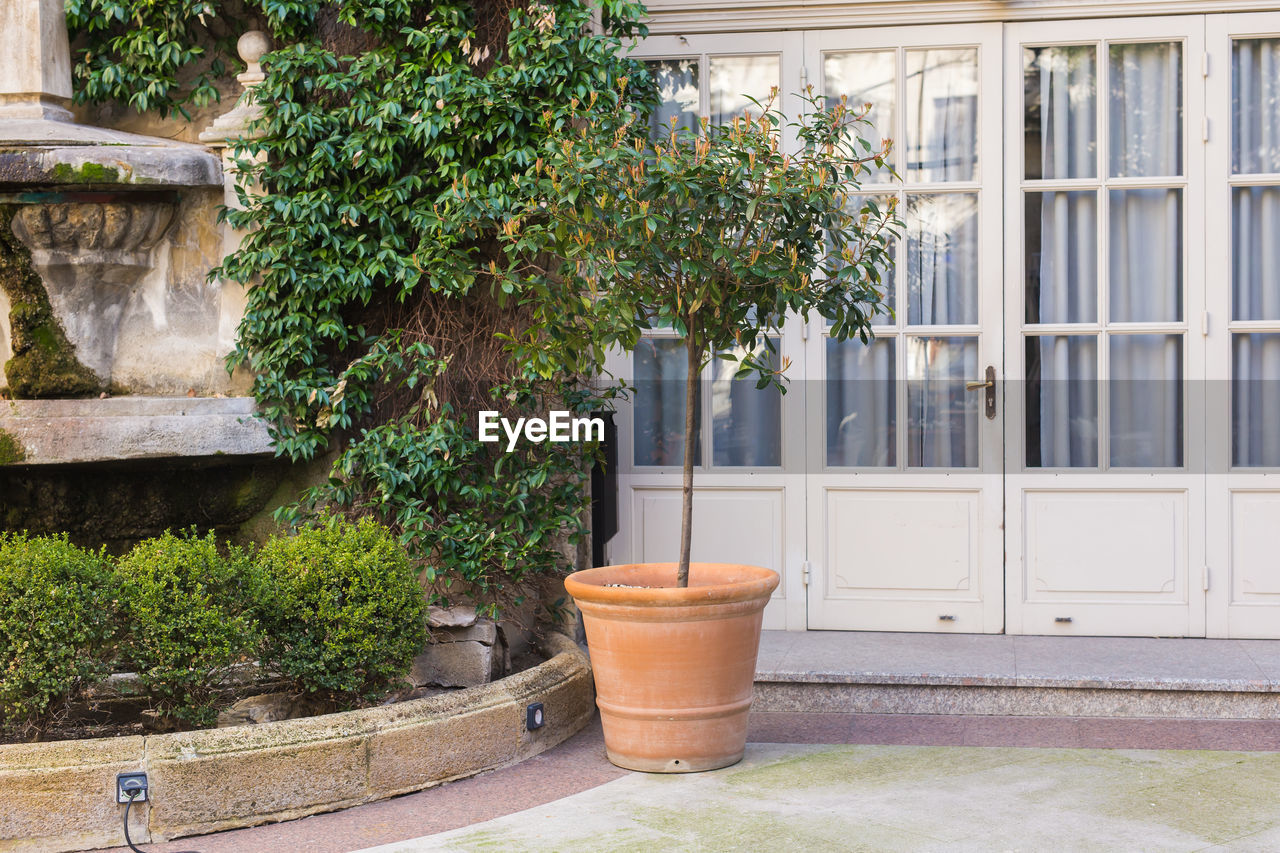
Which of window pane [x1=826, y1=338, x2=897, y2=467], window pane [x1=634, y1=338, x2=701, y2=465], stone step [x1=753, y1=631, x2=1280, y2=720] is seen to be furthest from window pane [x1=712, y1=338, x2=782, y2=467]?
stone step [x1=753, y1=631, x2=1280, y2=720]

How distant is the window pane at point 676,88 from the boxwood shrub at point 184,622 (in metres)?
2.57

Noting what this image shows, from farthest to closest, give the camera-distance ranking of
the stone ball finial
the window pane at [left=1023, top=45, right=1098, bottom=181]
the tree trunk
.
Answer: the window pane at [left=1023, top=45, right=1098, bottom=181] → the stone ball finial → the tree trunk

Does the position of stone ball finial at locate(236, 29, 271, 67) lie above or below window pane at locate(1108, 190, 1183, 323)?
above

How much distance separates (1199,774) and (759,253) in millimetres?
1972

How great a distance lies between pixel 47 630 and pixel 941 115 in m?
3.72

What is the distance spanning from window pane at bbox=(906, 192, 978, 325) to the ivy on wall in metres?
1.42

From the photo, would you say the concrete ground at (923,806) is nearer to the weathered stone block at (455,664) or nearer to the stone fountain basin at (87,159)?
the weathered stone block at (455,664)

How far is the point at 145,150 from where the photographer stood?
13.2 ft

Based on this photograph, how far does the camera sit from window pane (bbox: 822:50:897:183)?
4.73 meters

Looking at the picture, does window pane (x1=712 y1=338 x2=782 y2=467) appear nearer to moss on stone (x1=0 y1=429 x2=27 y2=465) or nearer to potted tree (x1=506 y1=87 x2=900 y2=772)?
potted tree (x1=506 y1=87 x2=900 y2=772)

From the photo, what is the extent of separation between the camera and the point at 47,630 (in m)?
3.03

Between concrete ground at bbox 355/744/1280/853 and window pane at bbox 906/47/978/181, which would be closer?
concrete ground at bbox 355/744/1280/853

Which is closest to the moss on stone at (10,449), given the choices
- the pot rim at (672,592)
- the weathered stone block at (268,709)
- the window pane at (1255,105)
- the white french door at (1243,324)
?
the weathered stone block at (268,709)

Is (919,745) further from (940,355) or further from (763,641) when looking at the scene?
(940,355)
